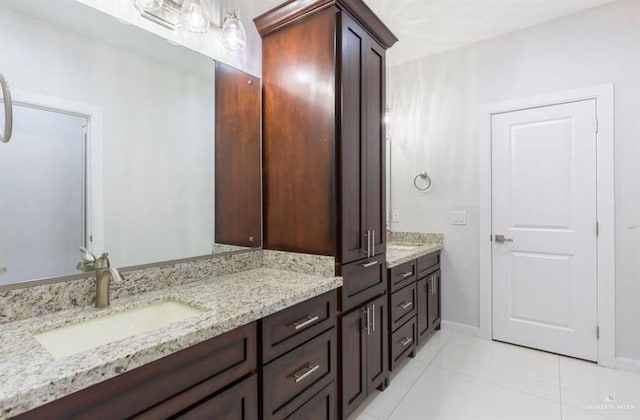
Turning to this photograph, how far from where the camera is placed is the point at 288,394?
49.8 inches

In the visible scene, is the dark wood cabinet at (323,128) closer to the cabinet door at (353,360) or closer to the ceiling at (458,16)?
the cabinet door at (353,360)

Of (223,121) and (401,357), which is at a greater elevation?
(223,121)

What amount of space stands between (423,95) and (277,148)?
1953 mm

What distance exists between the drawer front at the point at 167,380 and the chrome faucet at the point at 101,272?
17.8 inches

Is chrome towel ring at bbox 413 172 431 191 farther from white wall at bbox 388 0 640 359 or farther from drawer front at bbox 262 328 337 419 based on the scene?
drawer front at bbox 262 328 337 419

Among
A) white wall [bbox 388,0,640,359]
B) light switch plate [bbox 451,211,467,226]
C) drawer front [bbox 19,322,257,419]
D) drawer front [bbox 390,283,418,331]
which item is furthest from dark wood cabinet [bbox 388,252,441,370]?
drawer front [bbox 19,322,257,419]

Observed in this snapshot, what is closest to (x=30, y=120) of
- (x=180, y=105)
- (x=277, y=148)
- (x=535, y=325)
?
(x=180, y=105)

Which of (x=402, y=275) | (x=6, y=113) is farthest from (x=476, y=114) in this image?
(x=6, y=113)

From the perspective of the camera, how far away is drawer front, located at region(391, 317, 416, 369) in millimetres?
→ 2148

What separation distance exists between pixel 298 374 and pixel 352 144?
1.17 m

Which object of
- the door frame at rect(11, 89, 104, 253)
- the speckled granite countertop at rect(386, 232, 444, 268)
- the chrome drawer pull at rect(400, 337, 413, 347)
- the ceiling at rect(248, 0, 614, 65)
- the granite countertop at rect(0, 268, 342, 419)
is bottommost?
the chrome drawer pull at rect(400, 337, 413, 347)

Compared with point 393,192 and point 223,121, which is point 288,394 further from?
point 393,192

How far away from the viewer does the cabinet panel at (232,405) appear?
94 cm

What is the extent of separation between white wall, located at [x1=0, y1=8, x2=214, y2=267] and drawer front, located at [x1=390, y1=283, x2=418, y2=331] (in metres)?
1.30
